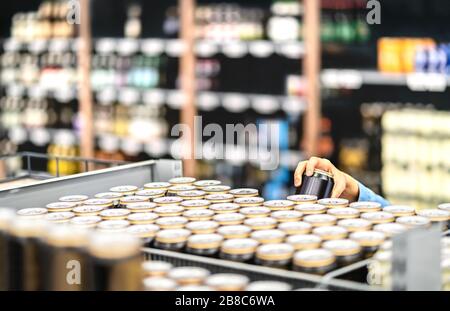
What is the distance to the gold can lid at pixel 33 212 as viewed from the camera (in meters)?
1.90

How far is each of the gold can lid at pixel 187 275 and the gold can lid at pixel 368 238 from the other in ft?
1.21

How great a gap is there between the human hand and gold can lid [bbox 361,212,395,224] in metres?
0.39

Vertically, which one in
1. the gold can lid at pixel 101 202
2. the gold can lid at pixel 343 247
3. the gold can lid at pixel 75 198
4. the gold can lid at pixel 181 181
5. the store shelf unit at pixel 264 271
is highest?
the gold can lid at pixel 181 181

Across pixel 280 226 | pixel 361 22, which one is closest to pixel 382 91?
pixel 361 22

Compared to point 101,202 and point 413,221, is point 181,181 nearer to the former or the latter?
point 101,202

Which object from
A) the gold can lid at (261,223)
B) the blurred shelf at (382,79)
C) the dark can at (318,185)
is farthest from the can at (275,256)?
the blurred shelf at (382,79)

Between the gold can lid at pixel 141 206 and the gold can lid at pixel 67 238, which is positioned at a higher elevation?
the gold can lid at pixel 67 238

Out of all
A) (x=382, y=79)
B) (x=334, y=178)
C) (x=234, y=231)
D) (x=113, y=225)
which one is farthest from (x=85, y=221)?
(x=382, y=79)

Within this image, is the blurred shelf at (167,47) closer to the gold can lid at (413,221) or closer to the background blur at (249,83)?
the background blur at (249,83)

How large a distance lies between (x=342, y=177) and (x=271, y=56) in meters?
3.15

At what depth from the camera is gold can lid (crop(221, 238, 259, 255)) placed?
155cm

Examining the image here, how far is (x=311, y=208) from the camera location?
1.92 m

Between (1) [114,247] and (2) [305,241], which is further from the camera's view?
(2) [305,241]

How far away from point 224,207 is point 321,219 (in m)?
0.28
